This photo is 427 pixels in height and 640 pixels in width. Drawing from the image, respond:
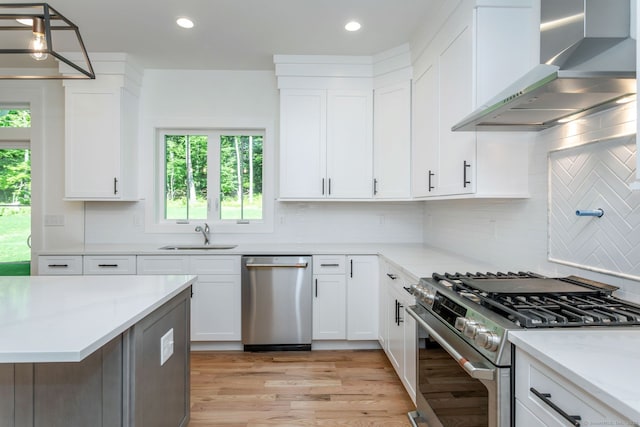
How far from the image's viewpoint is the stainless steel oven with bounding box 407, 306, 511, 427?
1192 millimetres

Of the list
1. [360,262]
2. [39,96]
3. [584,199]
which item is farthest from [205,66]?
[584,199]

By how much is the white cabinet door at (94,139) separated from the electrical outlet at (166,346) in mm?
2174

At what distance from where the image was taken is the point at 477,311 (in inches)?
53.6

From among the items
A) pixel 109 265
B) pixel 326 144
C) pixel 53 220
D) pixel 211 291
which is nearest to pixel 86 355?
pixel 211 291

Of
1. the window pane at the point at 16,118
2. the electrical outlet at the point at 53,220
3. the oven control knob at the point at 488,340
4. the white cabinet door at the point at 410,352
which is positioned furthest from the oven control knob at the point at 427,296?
the window pane at the point at 16,118

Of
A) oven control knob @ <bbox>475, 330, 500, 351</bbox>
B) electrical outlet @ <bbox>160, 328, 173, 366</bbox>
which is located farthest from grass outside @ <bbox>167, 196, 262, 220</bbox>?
oven control knob @ <bbox>475, 330, 500, 351</bbox>

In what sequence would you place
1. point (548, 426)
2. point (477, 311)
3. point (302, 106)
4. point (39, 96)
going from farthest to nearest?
point (39, 96)
point (302, 106)
point (477, 311)
point (548, 426)

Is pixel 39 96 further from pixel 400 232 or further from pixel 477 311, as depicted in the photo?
pixel 477 311

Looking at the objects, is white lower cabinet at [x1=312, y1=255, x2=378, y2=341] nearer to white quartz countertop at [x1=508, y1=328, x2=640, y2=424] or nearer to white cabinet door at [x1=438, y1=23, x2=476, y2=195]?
white cabinet door at [x1=438, y1=23, x2=476, y2=195]

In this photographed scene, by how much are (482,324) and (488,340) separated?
0.28 ft

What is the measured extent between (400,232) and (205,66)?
2.62m

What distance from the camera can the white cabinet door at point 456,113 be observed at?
2.09m

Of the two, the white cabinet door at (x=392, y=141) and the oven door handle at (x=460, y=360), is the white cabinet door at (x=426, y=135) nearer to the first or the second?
the white cabinet door at (x=392, y=141)

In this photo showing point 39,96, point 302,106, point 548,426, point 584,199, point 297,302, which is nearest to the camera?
point 548,426
